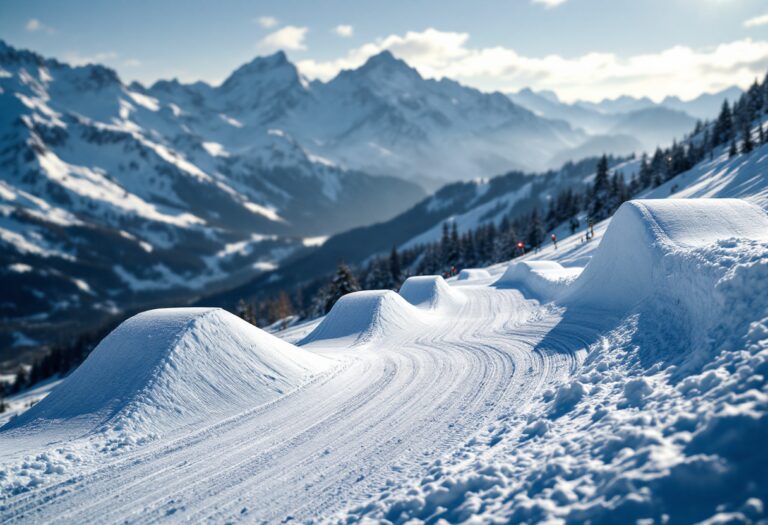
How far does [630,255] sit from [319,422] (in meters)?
11.9

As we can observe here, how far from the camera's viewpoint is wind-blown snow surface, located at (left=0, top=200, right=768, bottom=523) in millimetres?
4984

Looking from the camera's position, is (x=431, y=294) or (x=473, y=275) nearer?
(x=431, y=294)

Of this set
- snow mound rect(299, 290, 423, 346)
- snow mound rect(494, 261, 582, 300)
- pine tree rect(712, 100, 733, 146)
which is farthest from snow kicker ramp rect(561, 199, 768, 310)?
pine tree rect(712, 100, 733, 146)

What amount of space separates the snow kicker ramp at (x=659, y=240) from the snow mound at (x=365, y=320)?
7.83m

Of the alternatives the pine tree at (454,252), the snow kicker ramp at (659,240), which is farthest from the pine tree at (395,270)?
the snow kicker ramp at (659,240)

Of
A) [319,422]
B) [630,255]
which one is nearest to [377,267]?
[630,255]

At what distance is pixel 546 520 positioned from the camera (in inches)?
197

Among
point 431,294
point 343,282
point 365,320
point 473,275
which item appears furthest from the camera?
point 343,282

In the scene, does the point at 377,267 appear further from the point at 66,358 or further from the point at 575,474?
the point at 66,358

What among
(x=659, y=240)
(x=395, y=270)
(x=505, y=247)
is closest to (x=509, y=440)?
(x=659, y=240)

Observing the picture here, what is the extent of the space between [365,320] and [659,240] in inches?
457

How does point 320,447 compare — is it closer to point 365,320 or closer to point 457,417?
point 457,417

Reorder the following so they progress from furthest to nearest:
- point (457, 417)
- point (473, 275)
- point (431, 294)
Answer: point (473, 275) < point (431, 294) < point (457, 417)

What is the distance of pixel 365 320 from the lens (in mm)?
19109
